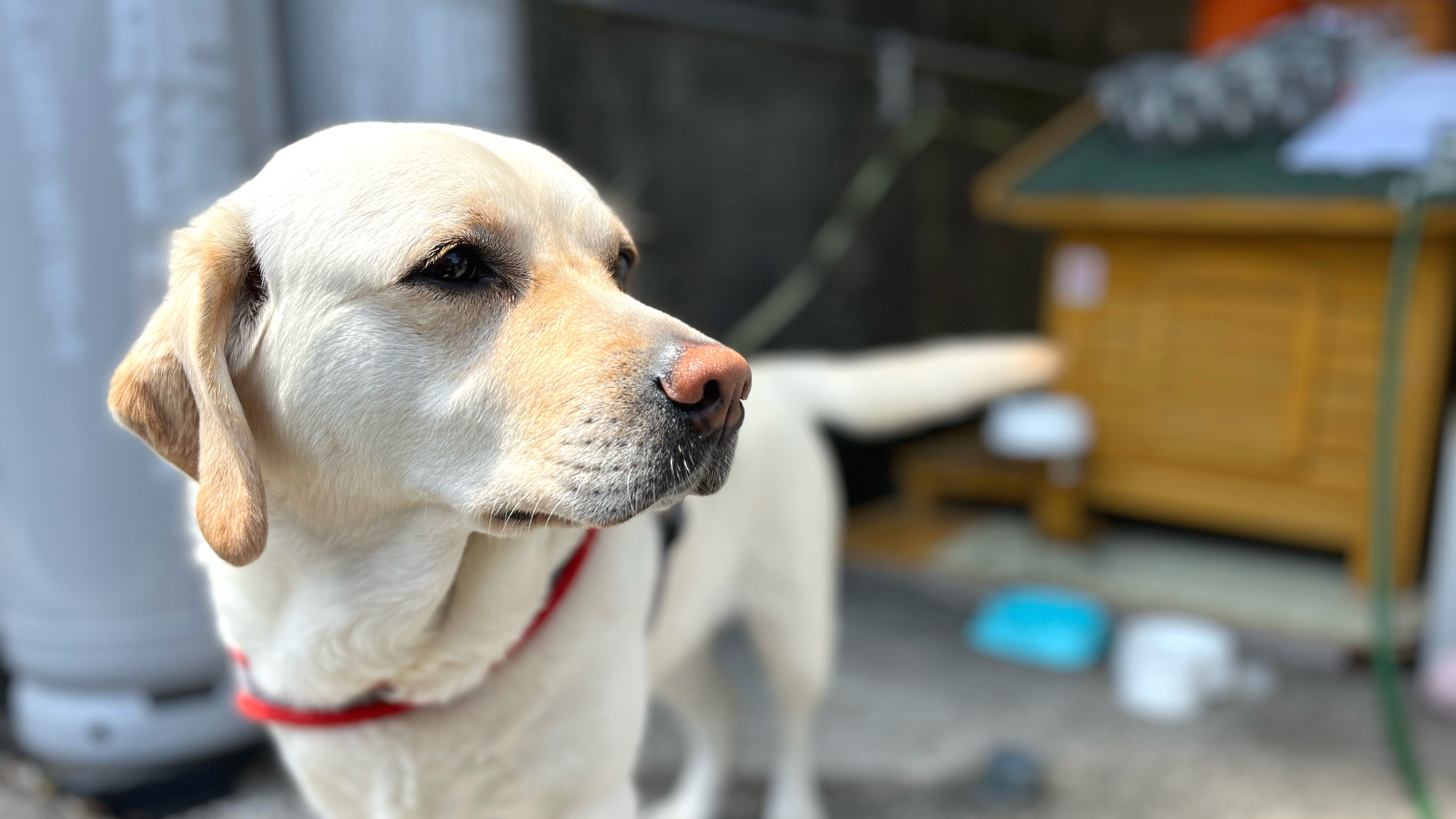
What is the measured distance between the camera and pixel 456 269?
35.8 inches

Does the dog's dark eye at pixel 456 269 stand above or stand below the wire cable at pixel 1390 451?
above

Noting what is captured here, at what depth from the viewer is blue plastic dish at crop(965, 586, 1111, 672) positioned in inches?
110

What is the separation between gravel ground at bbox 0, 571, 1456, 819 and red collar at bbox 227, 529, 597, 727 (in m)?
1.17

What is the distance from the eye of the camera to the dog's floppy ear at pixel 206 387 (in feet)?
2.82

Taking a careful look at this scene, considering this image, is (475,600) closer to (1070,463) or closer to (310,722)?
(310,722)

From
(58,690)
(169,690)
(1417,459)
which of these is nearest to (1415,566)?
(1417,459)

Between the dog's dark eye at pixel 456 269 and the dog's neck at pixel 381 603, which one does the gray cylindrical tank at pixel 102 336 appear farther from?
the dog's dark eye at pixel 456 269

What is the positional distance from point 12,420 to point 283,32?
93 centimetres

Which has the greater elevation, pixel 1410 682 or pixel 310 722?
pixel 310 722

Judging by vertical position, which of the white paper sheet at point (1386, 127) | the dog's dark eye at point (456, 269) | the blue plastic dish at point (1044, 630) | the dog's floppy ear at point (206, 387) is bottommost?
the blue plastic dish at point (1044, 630)

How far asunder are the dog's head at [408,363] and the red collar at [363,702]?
196 millimetres

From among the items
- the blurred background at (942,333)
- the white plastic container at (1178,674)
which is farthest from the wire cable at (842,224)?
the white plastic container at (1178,674)

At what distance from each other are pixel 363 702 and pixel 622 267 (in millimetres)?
559

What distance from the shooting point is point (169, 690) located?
200 centimetres
